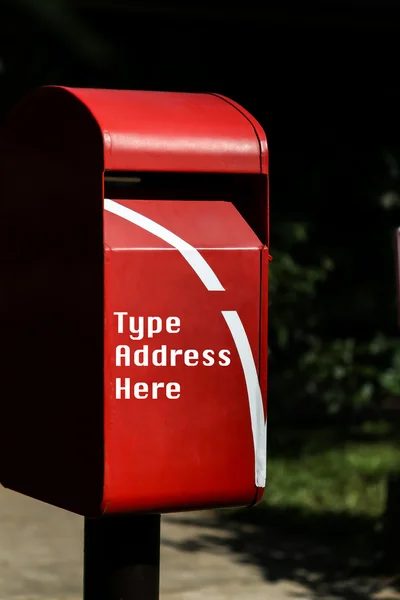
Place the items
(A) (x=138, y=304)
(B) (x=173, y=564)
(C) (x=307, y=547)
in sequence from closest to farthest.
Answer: (A) (x=138, y=304) → (B) (x=173, y=564) → (C) (x=307, y=547)

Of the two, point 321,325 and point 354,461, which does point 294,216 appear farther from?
point 354,461

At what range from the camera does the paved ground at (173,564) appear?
21.0 ft

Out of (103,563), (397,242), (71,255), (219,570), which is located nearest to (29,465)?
(103,563)

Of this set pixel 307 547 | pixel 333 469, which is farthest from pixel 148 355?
pixel 333 469

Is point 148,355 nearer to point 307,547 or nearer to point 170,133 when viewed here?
point 170,133

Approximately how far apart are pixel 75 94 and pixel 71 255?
1.36 feet

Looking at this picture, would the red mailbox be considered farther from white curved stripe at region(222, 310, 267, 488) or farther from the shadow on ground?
the shadow on ground

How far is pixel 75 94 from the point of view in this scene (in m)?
3.26

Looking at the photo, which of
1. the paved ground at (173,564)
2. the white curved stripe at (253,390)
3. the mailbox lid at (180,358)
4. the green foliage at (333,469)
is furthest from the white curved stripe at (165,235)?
the green foliage at (333,469)

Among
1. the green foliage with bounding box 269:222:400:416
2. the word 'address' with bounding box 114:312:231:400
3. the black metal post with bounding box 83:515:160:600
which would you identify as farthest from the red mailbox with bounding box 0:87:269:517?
the green foliage with bounding box 269:222:400:416

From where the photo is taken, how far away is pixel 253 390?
3.30m

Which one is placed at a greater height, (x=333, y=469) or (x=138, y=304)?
(x=138, y=304)

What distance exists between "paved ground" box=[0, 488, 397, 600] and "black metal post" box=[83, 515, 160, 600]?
2.97 m

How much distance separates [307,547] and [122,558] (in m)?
4.42
